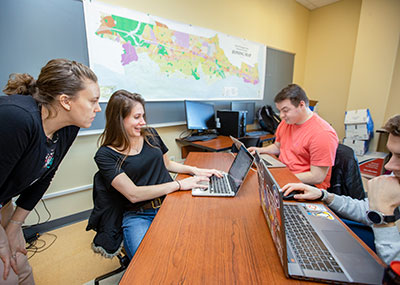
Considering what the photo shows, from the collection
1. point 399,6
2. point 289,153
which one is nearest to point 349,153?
point 289,153

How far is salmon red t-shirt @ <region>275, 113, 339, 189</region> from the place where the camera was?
141 cm

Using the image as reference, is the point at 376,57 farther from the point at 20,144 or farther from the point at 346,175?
the point at 20,144

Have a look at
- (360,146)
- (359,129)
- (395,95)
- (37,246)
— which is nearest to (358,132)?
(359,129)

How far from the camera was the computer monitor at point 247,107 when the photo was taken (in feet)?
10.3

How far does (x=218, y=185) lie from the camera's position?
1.20 meters

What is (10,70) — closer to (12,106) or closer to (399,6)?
(12,106)

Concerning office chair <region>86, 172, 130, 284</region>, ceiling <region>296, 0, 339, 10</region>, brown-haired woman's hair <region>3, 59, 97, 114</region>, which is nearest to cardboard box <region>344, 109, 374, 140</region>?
ceiling <region>296, 0, 339, 10</region>

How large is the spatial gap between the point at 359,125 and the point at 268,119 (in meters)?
1.39

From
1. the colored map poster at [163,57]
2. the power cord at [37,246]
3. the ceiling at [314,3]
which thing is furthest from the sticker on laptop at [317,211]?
the ceiling at [314,3]

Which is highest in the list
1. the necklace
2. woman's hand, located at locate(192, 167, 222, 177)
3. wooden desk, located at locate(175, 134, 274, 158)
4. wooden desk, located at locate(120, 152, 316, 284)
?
the necklace

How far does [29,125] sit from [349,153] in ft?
5.85

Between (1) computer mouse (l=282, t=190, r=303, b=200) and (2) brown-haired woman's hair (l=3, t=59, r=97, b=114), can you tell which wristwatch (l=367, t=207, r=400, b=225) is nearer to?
(1) computer mouse (l=282, t=190, r=303, b=200)

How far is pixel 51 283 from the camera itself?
1454mm

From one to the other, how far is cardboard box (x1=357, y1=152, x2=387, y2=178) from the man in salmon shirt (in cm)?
218
